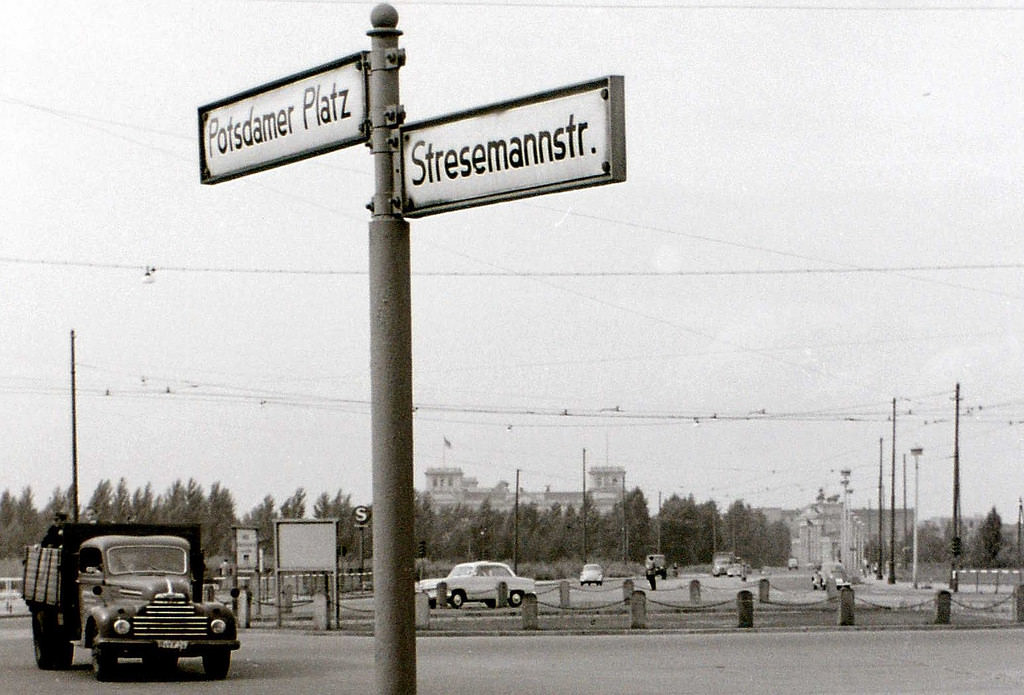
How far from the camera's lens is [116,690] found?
19.8 m

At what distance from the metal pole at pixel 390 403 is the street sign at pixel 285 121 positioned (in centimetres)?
11

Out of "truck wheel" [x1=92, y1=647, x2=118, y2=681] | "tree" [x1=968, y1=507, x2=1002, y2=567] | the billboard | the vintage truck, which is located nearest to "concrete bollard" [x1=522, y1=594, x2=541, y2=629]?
the billboard

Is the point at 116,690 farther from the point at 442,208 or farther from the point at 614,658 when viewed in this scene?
the point at 442,208

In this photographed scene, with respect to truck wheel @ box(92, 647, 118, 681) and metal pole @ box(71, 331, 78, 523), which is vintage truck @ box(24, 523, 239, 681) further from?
metal pole @ box(71, 331, 78, 523)

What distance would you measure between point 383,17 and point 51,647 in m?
21.0

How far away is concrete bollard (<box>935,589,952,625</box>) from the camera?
122ft

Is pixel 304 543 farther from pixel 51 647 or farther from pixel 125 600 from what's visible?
pixel 125 600

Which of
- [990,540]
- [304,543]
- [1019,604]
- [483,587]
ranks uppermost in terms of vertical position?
[304,543]

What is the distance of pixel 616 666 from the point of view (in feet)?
76.8

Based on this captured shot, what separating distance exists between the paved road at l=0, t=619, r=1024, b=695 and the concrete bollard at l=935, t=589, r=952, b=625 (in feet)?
11.7

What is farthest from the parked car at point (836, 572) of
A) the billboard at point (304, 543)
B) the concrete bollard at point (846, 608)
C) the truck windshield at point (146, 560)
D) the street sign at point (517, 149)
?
the street sign at point (517, 149)

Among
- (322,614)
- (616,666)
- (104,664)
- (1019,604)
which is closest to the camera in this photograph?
(104,664)

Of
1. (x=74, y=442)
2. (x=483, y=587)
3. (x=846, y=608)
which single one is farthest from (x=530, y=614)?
(x=74, y=442)

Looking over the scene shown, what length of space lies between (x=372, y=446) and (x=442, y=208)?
899 millimetres
